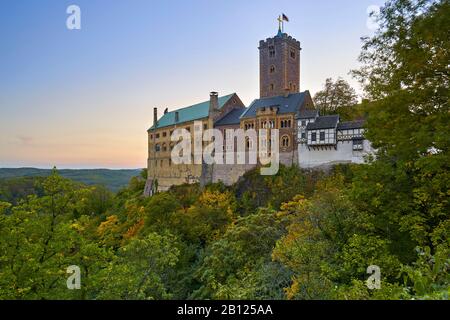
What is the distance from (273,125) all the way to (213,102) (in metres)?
12.9

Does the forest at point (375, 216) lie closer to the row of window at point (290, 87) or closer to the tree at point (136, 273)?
the tree at point (136, 273)

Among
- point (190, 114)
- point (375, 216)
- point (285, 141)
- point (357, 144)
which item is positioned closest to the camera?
point (375, 216)

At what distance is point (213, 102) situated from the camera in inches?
2044

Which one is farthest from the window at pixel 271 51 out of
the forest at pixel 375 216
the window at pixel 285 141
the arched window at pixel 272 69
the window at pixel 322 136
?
the forest at pixel 375 216

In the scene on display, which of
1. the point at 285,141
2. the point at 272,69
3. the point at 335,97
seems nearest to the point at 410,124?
the point at 285,141

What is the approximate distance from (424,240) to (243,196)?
98.9 feet

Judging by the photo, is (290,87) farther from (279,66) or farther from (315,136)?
(315,136)

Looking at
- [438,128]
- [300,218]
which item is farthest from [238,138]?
[438,128]

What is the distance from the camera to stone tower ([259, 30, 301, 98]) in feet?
162

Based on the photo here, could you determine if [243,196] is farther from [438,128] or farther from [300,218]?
[438,128]

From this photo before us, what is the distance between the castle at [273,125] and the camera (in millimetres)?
37594

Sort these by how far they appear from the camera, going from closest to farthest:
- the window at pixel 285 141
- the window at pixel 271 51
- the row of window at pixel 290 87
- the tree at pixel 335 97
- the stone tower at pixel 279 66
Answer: the window at pixel 285 141
the tree at pixel 335 97
the stone tower at pixel 279 66
the row of window at pixel 290 87
the window at pixel 271 51

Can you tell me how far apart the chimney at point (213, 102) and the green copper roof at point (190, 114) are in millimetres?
835

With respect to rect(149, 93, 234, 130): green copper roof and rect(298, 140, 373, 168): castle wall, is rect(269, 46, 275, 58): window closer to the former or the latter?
rect(149, 93, 234, 130): green copper roof
